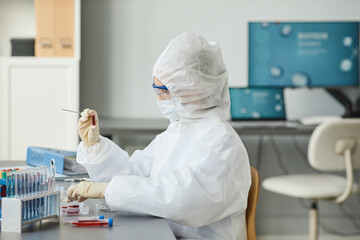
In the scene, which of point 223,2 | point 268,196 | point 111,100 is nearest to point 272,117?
point 268,196

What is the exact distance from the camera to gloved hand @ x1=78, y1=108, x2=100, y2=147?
155cm

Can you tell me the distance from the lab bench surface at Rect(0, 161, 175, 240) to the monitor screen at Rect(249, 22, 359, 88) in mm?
2303

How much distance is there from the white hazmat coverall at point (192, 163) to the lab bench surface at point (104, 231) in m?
0.07

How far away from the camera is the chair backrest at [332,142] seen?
2.73 m

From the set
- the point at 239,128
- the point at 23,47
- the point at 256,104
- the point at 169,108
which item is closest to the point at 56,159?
the point at 169,108

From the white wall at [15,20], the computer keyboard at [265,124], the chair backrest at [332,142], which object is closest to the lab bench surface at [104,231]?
the chair backrest at [332,142]

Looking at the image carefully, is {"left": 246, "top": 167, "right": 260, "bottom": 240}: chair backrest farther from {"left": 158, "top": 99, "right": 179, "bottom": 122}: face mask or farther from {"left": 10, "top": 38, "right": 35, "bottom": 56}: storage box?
{"left": 10, "top": 38, "right": 35, "bottom": 56}: storage box

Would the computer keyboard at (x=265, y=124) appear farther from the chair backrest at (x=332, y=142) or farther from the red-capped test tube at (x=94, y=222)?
the red-capped test tube at (x=94, y=222)

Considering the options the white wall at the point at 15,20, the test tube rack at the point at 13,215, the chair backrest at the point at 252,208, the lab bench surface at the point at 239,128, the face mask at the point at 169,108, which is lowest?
the chair backrest at the point at 252,208

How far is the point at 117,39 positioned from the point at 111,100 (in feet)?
1.33

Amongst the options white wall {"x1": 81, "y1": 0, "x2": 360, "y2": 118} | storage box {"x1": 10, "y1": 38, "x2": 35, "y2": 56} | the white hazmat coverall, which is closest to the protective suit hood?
the white hazmat coverall

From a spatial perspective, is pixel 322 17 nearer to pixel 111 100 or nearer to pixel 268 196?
pixel 268 196

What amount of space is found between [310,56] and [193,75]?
85.0 inches

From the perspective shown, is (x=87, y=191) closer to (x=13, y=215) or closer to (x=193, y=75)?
(x=13, y=215)
